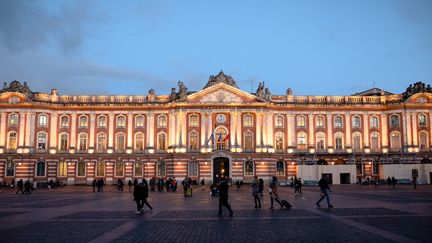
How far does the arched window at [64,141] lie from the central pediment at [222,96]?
2154 cm

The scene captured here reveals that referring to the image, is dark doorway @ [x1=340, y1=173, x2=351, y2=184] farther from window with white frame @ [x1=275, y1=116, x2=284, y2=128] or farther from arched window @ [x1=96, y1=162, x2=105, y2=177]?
arched window @ [x1=96, y1=162, x2=105, y2=177]

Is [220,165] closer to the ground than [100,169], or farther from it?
farther from it

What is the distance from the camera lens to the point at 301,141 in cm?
7519

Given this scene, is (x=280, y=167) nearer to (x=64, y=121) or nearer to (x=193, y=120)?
(x=193, y=120)

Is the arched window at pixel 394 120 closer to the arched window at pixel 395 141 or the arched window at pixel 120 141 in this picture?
the arched window at pixel 395 141

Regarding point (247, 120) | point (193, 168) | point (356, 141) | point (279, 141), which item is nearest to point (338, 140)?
point (356, 141)

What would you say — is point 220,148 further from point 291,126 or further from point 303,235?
point 303,235

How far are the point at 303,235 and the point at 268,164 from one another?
56.8 meters

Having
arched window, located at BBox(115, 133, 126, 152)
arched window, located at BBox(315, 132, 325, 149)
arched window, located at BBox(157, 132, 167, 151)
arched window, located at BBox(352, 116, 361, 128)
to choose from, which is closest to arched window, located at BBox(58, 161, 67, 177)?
arched window, located at BBox(115, 133, 126, 152)

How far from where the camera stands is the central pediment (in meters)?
72.1

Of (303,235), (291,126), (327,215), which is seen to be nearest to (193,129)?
(291,126)

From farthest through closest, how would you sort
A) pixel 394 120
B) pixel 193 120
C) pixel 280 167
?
pixel 394 120, pixel 280 167, pixel 193 120

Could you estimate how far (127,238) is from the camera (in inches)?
587

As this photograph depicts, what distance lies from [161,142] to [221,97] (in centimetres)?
1271
